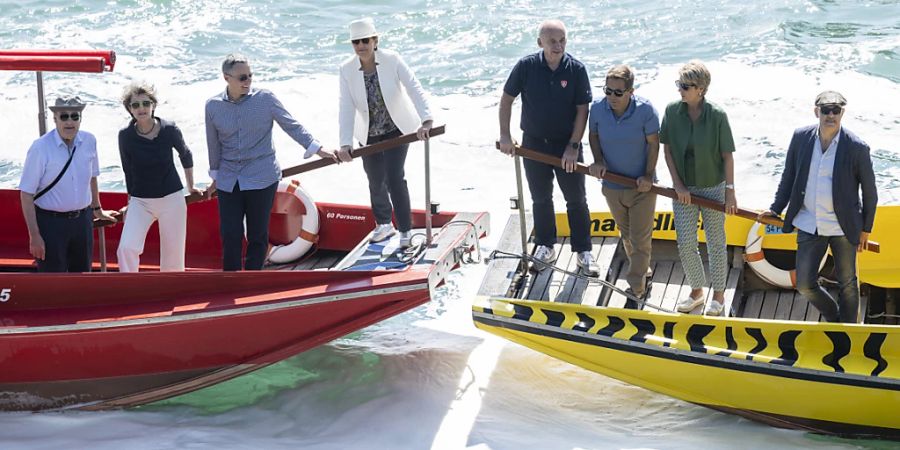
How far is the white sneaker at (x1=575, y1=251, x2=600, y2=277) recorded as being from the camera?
734 centimetres

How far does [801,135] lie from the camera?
19.9 feet

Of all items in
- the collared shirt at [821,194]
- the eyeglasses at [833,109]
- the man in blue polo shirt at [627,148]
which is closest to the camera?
the eyeglasses at [833,109]

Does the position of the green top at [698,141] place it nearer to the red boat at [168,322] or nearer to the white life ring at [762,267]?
the white life ring at [762,267]

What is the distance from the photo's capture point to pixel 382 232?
26.0 feet

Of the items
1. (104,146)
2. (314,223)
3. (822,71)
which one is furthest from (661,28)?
(314,223)

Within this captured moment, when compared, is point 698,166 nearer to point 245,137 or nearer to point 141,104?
point 245,137

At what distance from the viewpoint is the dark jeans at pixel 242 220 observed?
700cm

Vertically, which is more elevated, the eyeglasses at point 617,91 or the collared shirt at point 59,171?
the eyeglasses at point 617,91

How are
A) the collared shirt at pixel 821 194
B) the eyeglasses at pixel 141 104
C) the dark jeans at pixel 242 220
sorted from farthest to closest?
the dark jeans at pixel 242 220 → the eyeglasses at pixel 141 104 → the collared shirt at pixel 821 194

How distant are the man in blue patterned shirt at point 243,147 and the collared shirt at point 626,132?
1.65 meters

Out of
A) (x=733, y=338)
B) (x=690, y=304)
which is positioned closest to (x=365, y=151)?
(x=690, y=304)

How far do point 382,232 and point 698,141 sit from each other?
2536 mm

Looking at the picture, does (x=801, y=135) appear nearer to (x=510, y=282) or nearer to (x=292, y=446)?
(x=510, y=282)

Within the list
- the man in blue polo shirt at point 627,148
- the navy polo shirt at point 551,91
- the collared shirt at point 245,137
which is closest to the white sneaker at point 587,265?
the man in blue polo shirt at point 627,148
